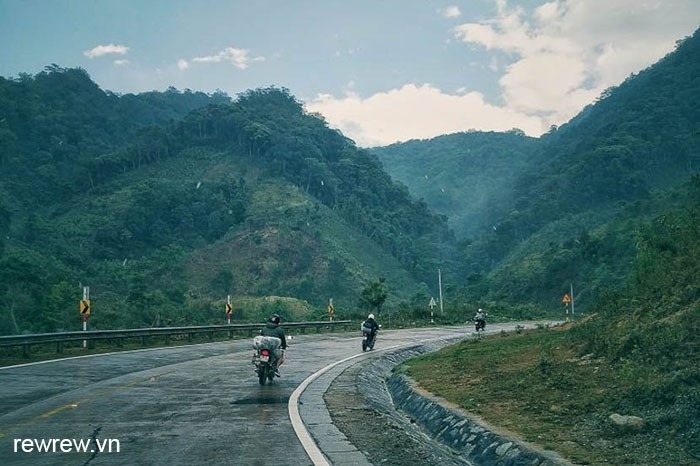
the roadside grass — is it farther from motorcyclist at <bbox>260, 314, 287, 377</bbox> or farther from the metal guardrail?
the metal guardrail

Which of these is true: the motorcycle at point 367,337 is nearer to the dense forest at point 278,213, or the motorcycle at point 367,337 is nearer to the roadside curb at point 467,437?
the roadside curb at point 467,437

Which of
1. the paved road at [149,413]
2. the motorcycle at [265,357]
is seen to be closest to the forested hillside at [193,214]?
the paved road at [149,413]

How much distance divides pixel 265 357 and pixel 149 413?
447 cm

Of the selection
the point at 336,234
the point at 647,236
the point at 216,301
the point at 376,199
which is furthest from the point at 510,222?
the point at 647,236

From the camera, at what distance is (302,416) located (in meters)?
10.5

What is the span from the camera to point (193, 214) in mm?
107375

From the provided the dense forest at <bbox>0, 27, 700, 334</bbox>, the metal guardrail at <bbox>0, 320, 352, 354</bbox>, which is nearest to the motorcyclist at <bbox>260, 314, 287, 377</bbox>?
the metal guardrail at <bbox>0, 320, 352, 354</bbox>

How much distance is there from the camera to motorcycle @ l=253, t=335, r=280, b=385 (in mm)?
14930

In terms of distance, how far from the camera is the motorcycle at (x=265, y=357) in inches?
588

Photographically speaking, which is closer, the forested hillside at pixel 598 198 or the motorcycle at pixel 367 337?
the motorcycle at pixel 367 337

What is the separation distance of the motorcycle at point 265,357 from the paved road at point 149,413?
291mm

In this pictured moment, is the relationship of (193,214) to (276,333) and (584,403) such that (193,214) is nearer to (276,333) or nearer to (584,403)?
(276,333)

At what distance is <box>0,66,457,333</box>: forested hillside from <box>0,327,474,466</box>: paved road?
3503 centimetres

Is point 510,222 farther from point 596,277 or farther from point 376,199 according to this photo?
point 596,277
